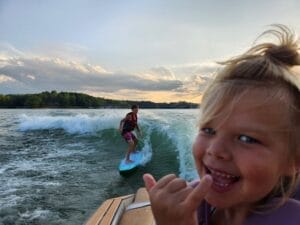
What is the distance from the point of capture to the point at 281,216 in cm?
99

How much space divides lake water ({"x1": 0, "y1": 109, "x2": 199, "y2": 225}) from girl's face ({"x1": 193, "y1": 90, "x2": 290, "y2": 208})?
1481mm

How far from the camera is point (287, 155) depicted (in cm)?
98

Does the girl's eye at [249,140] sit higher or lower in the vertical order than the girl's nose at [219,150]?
higher

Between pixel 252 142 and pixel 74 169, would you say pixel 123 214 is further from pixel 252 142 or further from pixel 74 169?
pixel 74 169

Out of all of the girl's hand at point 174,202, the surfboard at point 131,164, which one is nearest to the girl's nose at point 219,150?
the girl's hand at point 174,202

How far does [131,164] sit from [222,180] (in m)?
10.0

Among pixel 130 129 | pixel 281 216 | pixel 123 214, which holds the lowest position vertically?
pixel 130 129

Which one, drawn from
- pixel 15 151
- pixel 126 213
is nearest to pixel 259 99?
pixel 126 213

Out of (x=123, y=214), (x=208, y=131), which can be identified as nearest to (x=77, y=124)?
(x=123, y=214)

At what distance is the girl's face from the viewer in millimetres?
932

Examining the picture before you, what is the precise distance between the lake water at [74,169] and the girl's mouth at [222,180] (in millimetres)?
1500

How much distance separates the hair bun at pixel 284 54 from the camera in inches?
40.3

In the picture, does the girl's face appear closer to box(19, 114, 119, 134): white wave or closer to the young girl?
the young girl

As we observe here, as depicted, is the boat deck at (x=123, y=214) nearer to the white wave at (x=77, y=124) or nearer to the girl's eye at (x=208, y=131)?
the girl's eye at (x=208, y=131)
